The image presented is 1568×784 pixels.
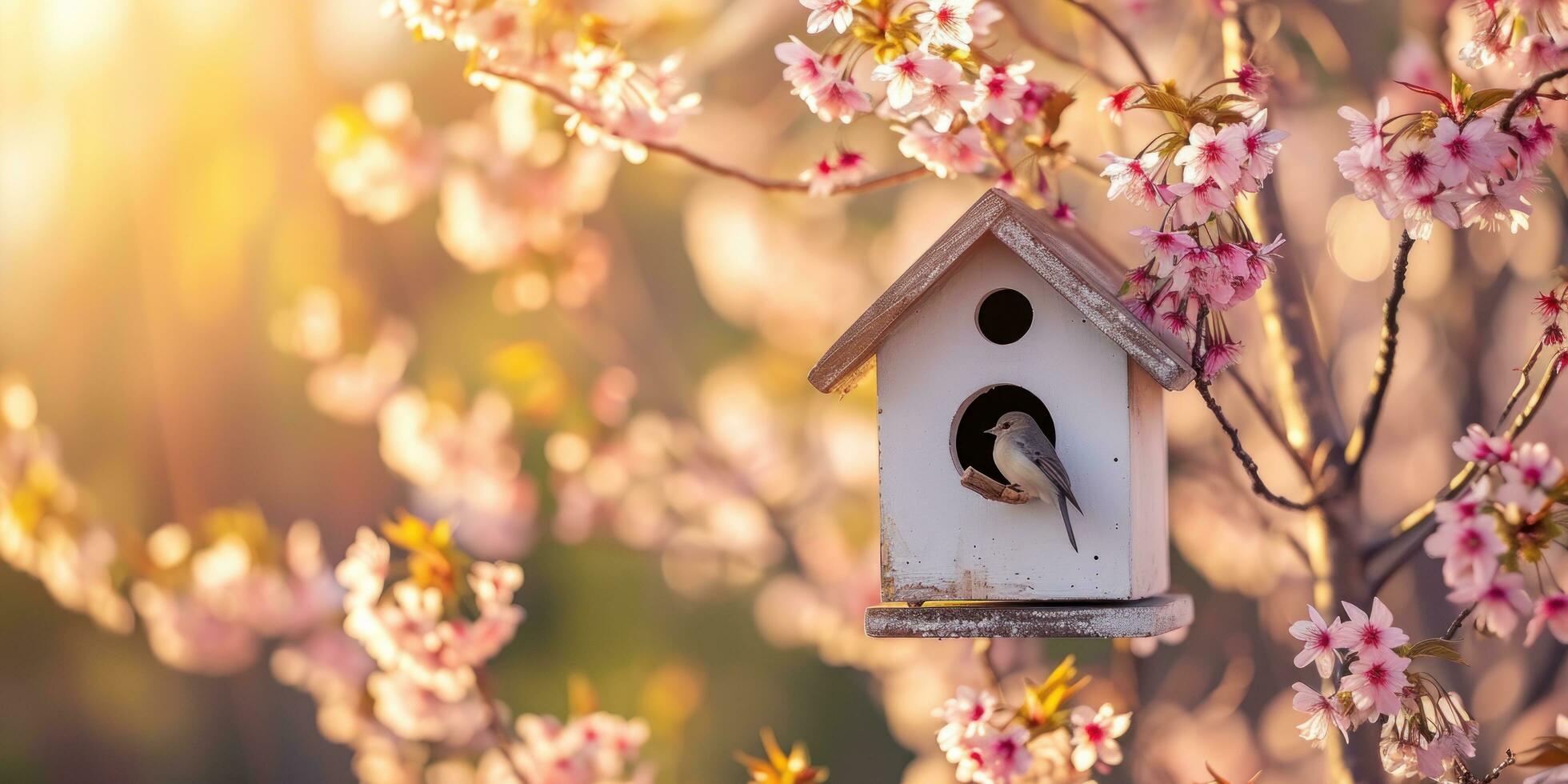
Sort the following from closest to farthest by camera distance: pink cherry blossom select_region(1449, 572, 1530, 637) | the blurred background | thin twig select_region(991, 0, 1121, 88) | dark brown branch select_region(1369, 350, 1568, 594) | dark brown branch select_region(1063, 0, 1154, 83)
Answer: pink cherry blossom select_region(1449, 572, 1530, 637) < dark brown branch select_region(1369, 350, 1568, 594) < dark brown branch select_region(1063, 0, 1154, 83) < thin twig select_region(991, 0, 1121, 88) < the blurred background

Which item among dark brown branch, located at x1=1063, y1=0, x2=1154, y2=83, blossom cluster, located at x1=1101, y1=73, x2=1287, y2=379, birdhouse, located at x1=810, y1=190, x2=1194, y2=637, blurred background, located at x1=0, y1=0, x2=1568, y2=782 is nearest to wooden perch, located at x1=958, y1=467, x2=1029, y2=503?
birdhouse, located at x1=810, y1=190, x2=1194, y2=637

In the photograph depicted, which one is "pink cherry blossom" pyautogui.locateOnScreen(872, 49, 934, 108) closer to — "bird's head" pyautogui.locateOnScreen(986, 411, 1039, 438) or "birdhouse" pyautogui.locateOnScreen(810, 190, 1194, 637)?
"birdhouse" pyautogui.locateOnScreen(810, 190, 1194, 637)

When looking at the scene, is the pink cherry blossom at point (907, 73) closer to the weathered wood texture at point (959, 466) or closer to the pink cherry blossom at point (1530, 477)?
the weathered wood texture at point (959, 466)

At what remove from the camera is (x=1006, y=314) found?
1.64 metres

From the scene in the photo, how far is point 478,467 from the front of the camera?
3.18 m

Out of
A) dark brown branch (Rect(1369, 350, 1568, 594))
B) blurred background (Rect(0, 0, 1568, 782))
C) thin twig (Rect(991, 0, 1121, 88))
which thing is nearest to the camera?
dark brown branch (Rect(1369, 350, 1568, 594))

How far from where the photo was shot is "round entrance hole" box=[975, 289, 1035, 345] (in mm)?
1637

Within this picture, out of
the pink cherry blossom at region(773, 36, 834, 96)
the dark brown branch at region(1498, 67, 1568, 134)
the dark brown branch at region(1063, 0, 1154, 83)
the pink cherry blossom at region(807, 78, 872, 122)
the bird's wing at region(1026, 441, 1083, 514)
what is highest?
the dark brown branch at region(1063, 0, 1154, 83)

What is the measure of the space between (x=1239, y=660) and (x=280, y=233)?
295 centimetres

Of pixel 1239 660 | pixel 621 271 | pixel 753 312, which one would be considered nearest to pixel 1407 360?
Answer: pixel 1239 660

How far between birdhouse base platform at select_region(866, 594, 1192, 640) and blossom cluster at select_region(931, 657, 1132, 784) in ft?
0.87

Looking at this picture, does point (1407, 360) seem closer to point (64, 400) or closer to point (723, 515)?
point (723, 515)

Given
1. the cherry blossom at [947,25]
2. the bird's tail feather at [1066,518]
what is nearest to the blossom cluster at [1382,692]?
the bird's tail feather at [1066,518]

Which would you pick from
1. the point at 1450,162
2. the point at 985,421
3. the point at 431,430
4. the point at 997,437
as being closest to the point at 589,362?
the point at 431,430
